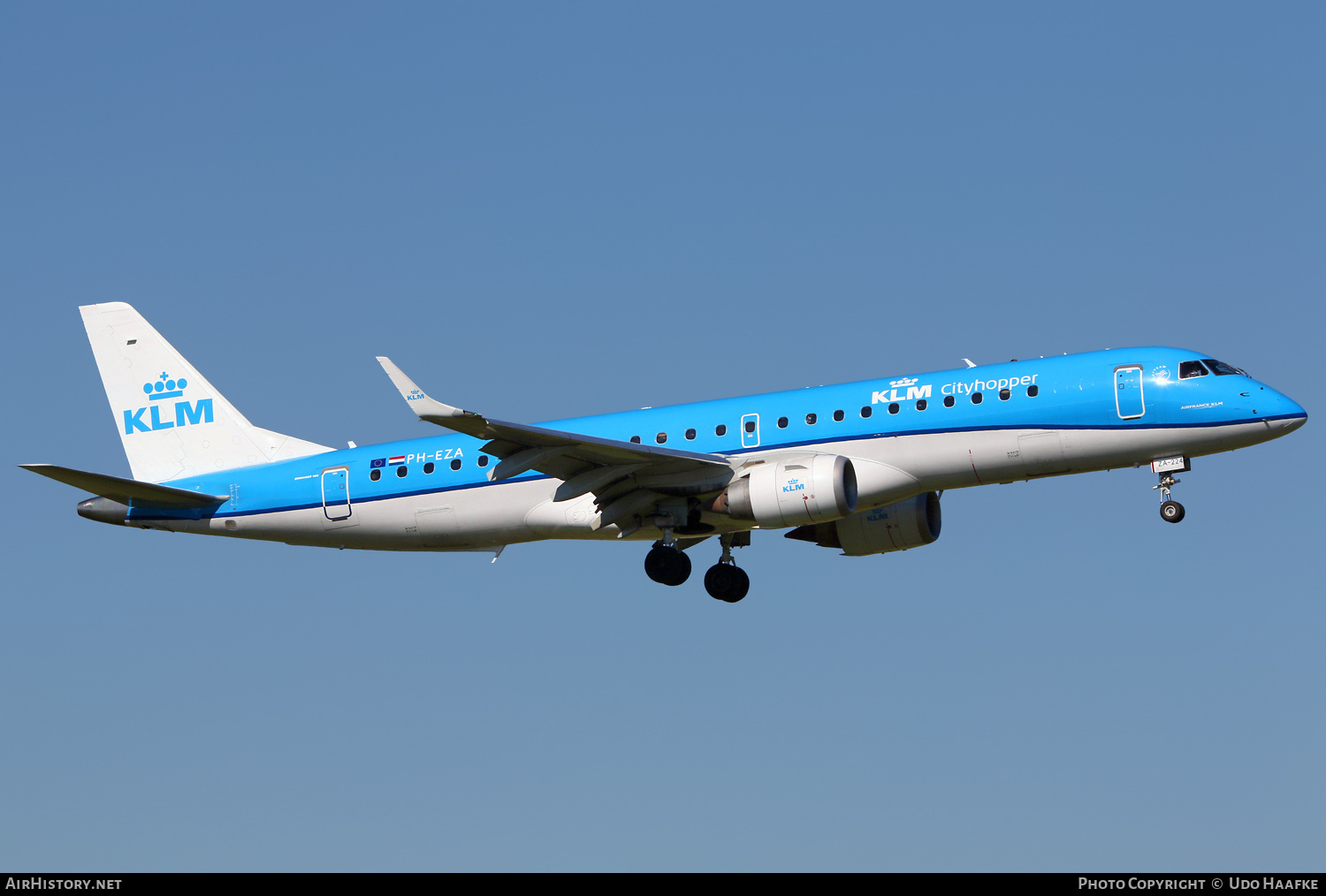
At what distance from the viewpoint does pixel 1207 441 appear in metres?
35.3

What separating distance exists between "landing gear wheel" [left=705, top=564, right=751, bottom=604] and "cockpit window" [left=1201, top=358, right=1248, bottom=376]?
39.3ft

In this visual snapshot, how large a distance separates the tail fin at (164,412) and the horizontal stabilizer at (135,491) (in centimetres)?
129

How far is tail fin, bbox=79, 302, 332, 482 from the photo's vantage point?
141ft

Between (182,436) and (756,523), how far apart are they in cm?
1663

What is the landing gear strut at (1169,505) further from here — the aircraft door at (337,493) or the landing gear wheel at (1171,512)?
the aircraft door at (337,493)

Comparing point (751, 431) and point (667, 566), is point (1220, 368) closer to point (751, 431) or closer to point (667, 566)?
point (751, 431)

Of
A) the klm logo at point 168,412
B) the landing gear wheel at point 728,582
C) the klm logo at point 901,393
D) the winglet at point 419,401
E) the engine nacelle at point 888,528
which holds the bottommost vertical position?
the landing gear wheel at point 728,582

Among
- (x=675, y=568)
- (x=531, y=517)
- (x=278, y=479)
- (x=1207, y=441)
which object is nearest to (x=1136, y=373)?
(x=1207, y=441)

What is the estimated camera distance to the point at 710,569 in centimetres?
4059

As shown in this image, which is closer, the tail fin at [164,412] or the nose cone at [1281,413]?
the nose cone at [1281,413]

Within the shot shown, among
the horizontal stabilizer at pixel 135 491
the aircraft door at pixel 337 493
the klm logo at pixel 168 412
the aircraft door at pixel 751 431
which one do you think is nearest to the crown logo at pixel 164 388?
the klm logo at pixel 168 412

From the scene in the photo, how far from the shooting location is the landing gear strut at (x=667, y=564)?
3919 cm

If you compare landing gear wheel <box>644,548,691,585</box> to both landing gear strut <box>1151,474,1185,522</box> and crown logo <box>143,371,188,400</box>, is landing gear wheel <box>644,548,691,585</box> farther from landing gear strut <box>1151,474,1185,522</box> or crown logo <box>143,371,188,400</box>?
crown logo <box>143,371,188,400</box>
